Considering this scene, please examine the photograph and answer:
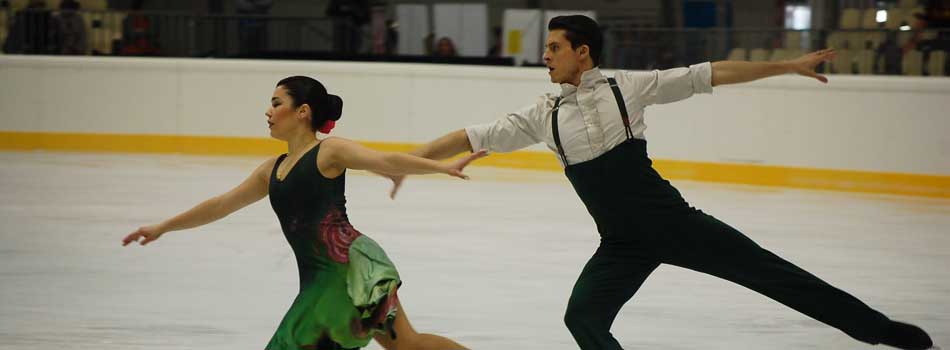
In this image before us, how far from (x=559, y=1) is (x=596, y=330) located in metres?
13.6

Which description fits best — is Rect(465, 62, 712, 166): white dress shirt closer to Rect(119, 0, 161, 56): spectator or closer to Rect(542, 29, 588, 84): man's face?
Rect(542, 29, 588, 84): man's face

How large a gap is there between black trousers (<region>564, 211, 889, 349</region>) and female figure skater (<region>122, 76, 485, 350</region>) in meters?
0.51

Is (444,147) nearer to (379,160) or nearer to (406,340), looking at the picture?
(379,160)

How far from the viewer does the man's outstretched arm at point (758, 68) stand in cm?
385

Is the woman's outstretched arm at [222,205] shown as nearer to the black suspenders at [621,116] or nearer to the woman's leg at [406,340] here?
the woman's leg at [406,340]

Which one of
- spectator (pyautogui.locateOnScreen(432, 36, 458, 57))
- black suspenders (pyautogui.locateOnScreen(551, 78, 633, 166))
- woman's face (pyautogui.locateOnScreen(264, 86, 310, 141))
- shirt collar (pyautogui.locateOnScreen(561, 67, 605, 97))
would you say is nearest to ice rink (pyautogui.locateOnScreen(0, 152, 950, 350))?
black suspenders (pyautogui.locateOnScreen(551, 78, 633, 166))

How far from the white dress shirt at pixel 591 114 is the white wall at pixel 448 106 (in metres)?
6.32

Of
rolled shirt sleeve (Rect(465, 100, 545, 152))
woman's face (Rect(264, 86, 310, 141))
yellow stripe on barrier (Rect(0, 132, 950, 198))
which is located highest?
woman's face (Rect(264, 86, 310, 141))

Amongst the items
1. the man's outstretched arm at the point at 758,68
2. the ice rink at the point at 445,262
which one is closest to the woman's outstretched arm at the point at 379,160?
the man's outstretched arm at the point at 758,68

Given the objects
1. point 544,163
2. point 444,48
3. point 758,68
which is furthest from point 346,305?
point 444,48

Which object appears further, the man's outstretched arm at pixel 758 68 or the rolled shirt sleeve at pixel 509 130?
the rolled shirt sleeve at pixel 509 130

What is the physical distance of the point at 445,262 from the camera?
22.4 ft

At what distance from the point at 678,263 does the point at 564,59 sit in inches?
29.4

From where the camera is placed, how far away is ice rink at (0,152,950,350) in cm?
520
